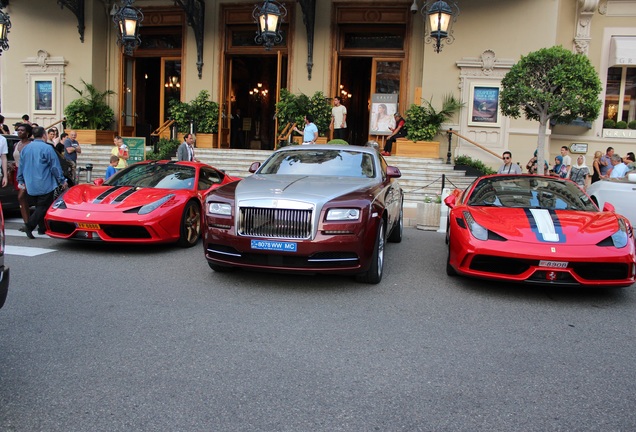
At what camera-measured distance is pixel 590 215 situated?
6211mm

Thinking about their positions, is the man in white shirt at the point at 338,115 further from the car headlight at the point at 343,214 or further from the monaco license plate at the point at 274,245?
the monaco license plate at the point at 274,245

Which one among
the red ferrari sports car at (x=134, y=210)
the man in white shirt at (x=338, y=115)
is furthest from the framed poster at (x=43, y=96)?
the red ferrari sports car at (x=134, y=210)

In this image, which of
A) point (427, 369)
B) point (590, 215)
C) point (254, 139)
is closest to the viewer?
point (427, 369)

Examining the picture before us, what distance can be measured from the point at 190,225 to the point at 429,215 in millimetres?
5117

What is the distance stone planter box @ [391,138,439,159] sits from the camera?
1592 cm

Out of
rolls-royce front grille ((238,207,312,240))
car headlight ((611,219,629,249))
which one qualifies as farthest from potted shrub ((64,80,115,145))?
car headlight ((611,219,629,249))

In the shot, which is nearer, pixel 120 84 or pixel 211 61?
pixel 211 61

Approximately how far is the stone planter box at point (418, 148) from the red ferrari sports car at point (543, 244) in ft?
31.0

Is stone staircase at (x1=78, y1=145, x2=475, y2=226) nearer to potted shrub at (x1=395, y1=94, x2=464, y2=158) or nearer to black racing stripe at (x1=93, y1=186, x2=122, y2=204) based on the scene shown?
potted shrub at (x1=395, y1=94, x2=464, y2=158)

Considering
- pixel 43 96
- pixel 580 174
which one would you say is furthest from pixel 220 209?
pixel 43 96

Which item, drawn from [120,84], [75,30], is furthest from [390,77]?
[75,30]

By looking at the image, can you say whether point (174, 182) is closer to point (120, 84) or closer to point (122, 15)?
point (122, 15)

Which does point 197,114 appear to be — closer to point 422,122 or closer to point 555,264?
point 422,122

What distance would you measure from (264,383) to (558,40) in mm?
17587
